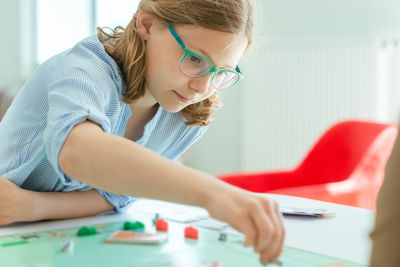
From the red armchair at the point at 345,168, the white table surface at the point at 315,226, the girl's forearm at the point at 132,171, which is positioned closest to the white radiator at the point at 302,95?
the red armchair at the point at 345,168

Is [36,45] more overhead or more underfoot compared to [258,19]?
more underfoot

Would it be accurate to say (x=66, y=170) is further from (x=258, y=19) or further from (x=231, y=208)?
(x=258, y=19)

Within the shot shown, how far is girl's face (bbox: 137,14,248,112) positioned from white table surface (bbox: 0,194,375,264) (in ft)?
0.72

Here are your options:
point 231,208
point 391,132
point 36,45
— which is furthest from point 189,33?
point 36,45

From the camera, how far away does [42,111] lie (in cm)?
101

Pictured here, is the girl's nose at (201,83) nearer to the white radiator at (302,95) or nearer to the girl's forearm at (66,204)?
Result: the girl's forearm at (66,204)

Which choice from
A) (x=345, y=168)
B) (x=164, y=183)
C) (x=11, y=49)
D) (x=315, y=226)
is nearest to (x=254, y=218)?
(x=164, y=183)

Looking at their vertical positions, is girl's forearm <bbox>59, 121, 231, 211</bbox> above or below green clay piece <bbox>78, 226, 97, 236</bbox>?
above

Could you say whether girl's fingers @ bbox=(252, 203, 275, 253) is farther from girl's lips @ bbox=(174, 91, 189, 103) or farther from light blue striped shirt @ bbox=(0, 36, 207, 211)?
girl's lips @ bbox=(174, 91, 189, 103)

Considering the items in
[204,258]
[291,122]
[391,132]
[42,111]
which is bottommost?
[291,122]

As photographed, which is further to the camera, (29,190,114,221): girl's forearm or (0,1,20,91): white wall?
(0,1,20,91): white wall

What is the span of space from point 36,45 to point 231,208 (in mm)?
4407

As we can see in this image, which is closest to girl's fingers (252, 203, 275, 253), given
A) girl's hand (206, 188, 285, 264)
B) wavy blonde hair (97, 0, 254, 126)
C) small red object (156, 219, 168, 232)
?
girl's hand (206, 188, 285, 264)

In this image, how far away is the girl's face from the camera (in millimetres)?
919
